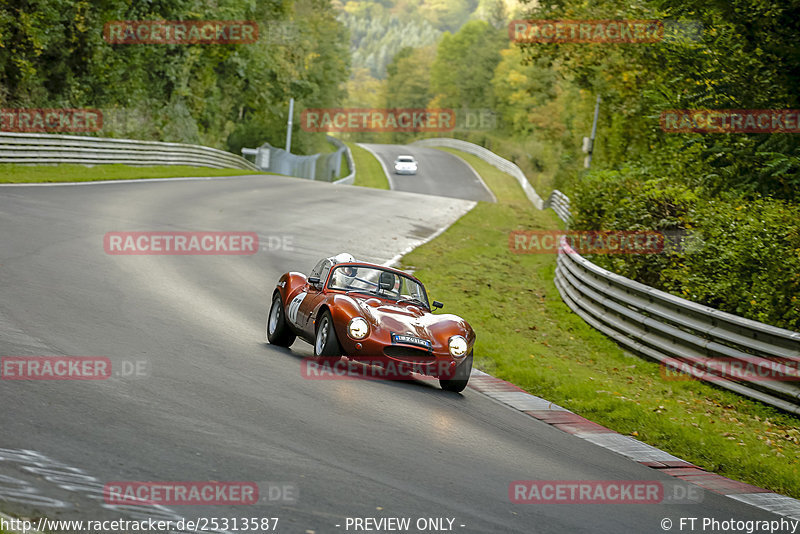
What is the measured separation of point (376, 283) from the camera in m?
11.8

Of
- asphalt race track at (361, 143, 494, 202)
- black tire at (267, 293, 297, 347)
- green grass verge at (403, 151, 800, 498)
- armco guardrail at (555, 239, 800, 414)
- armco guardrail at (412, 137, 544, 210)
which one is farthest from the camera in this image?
asphalt race track at (361, 143, 494, 202)

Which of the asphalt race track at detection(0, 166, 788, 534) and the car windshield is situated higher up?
the car windshield

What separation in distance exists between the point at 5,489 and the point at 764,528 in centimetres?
530

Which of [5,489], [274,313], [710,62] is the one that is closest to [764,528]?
[5,489]

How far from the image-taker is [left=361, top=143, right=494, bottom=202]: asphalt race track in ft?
205

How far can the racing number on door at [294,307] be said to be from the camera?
11.5m

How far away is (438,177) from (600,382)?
194 ft

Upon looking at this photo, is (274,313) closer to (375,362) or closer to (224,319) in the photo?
(224,319)

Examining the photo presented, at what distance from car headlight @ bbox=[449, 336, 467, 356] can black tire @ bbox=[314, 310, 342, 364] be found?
1.26 meters

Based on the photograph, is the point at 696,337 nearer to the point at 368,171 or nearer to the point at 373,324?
the point at 373,324
